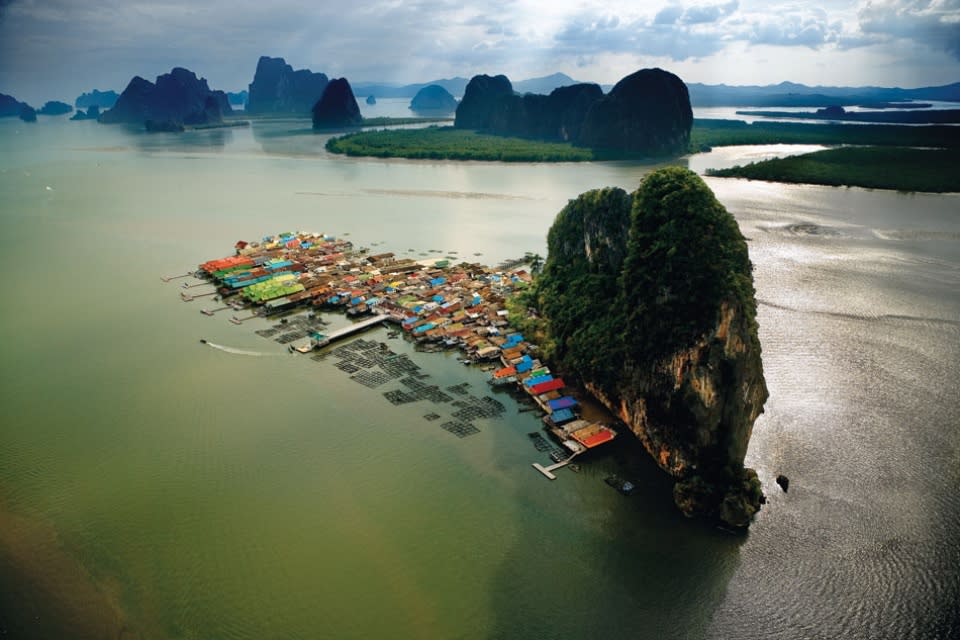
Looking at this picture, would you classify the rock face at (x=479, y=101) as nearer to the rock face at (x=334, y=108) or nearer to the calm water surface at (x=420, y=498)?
the rock face at (x=334, y=108)

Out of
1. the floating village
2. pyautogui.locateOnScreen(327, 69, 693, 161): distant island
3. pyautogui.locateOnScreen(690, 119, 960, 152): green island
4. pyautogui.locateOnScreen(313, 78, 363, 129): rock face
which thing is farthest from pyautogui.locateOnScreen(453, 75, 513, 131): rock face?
the floating village

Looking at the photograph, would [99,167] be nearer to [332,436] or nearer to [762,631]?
[332,436]

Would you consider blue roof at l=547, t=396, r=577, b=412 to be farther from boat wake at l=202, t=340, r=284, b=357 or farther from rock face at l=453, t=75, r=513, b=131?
rock face at l=453, t=75, r=513, b=131

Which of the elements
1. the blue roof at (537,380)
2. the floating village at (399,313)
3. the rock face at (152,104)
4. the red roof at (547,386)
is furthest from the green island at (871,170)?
the rock face at (152,104)

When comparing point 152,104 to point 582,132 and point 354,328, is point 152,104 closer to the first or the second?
point 582,132

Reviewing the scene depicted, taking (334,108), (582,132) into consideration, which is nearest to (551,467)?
(582,132)

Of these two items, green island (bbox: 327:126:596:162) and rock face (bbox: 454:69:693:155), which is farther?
rock face (bbox: 454:69:693:155)
